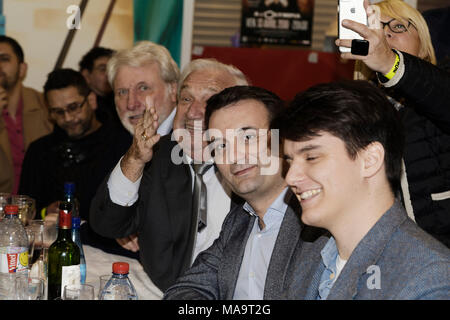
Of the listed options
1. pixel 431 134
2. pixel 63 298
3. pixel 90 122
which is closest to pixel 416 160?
pixel 431 134

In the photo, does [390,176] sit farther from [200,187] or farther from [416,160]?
[200,187]

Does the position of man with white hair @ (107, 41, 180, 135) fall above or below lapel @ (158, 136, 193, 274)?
above

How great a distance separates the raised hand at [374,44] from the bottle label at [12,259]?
108 centimetres

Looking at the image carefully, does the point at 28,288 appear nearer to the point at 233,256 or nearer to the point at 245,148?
the point at 233,256

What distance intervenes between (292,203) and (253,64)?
2364mm

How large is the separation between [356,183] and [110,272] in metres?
1.10

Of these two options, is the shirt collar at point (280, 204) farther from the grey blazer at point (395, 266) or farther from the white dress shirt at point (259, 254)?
the grey blazer at point (395, 266)

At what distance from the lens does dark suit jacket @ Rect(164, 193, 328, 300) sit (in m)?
1.51

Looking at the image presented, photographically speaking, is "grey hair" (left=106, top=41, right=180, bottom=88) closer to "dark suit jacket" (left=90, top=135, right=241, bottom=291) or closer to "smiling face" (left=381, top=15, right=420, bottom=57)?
"dark suit jacket" (left=90, top=135, right=241, bottom=291)

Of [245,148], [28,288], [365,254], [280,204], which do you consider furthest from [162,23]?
[365,254]

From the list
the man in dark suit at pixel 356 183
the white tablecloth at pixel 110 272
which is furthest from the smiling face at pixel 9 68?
the man in dark suit at pixel 356 183

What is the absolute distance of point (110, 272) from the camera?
2.06m

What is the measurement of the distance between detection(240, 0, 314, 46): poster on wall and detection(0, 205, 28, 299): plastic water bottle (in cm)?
283

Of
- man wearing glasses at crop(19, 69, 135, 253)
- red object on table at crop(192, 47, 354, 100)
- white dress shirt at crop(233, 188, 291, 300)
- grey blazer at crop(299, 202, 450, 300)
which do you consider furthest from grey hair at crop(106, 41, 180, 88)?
grey blazer at crop(299, 202, 450, 300)
